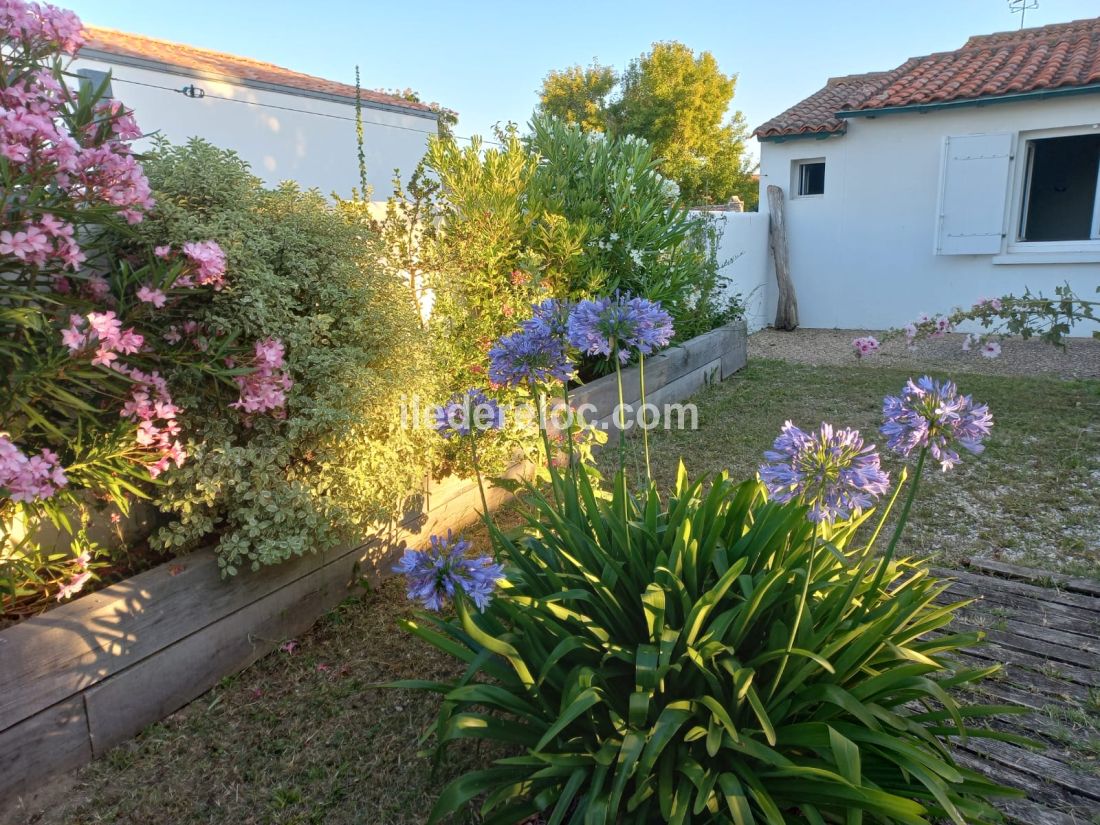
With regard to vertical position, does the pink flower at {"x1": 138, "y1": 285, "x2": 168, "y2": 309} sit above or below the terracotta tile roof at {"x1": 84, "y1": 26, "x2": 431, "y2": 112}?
below

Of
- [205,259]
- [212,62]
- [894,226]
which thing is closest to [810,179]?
[894,226]

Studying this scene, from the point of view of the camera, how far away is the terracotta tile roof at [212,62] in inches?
372

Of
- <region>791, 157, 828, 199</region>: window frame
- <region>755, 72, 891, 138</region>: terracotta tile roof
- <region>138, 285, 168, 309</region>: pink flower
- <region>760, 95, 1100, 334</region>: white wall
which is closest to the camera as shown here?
<region>138, 285, 168, 309</region>: pink flower

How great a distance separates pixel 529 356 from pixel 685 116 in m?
22.8

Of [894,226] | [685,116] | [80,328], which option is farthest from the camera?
[685,116]

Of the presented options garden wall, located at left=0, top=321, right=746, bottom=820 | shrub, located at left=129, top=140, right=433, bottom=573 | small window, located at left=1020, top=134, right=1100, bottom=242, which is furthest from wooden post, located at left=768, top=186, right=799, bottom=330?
garden wall, located at left=0, top=321, right=746, bottom=820

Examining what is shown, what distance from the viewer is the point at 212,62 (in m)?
11.4

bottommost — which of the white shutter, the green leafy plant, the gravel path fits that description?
the gravel path

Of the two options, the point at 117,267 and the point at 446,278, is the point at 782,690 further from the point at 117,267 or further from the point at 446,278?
the point at 446,278

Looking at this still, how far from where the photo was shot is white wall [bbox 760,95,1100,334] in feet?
28.5

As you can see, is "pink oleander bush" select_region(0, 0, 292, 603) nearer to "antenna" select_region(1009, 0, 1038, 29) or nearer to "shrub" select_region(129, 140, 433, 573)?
"shrub" select_region(129, 140, 433, 573)

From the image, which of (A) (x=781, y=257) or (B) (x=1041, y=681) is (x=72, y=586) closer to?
(B) (x=1041, y=681)

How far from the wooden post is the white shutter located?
2.05 metres

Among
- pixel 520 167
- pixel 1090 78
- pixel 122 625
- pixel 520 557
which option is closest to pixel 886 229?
pixel 1090 78
